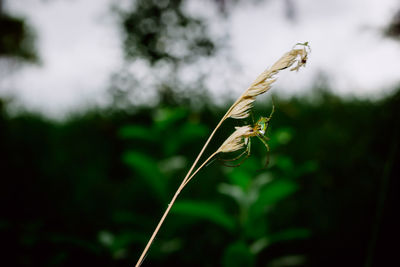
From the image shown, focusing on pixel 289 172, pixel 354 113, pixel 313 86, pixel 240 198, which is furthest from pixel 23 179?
pixel 313 86

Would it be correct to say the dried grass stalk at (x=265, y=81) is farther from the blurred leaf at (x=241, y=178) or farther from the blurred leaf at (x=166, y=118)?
the blurred leaf at (x=166, y=118)

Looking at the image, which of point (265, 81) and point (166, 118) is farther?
point (166, 118)

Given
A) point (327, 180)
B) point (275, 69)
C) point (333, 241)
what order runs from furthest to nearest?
point (327, 180), point (333, 241), point (275, 69)

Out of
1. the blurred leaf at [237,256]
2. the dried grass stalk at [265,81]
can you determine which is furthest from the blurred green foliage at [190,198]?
the dried grass stalk at [265,81]

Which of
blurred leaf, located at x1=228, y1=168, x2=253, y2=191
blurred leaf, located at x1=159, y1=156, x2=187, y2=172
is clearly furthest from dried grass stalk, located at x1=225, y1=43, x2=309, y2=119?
blurred leaf, located at x1=159, y1=156, x2=187, y2=172

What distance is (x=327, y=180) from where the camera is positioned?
2.44 meters

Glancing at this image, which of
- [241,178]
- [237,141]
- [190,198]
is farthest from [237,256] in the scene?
[190,198]

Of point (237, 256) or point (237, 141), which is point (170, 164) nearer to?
point (237, 256)

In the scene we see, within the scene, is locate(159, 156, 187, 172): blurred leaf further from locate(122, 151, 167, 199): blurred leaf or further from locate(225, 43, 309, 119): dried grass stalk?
locate(225, 43, 309, 119): dried grass stalk

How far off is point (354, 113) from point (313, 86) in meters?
0.95

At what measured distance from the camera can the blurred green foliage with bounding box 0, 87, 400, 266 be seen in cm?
143

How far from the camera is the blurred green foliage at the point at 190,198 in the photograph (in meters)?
Answer: 1.43

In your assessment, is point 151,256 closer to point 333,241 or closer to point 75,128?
point 333,241

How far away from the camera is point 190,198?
2283 mm
